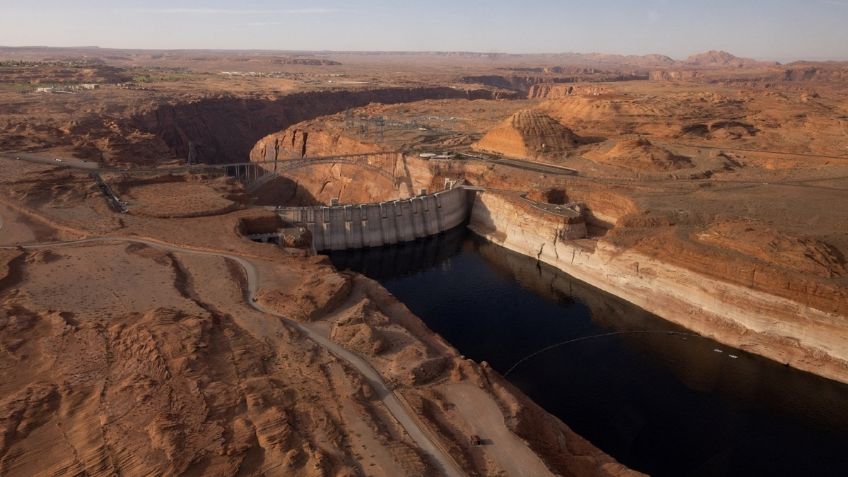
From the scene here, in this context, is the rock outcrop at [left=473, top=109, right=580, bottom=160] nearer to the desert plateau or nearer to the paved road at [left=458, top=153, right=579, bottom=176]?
the desert plateau

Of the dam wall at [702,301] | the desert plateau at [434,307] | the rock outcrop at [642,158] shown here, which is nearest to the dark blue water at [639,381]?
the desert plateau at [434,307]

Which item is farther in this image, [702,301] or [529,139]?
[529,139]

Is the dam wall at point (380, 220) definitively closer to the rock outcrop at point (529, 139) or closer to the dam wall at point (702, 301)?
the dam wall at point (702, 301)

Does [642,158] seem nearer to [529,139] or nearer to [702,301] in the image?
[529,139]

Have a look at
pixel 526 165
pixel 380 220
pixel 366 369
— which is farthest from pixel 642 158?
pixel 366 369

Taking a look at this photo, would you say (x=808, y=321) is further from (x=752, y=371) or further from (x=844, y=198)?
(x=844, y=198)

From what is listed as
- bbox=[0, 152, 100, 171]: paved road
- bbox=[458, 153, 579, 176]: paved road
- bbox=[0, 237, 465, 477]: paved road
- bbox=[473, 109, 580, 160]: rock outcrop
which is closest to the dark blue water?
bbox=[0, 237, 465, 477]: paved road
